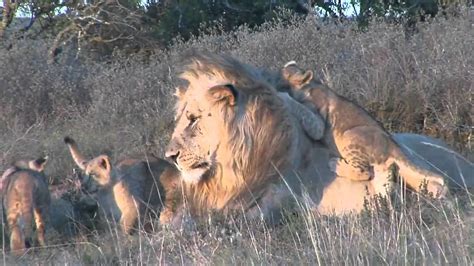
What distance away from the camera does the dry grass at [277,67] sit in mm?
5941

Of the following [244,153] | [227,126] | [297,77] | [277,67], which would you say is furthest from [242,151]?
[277,67]

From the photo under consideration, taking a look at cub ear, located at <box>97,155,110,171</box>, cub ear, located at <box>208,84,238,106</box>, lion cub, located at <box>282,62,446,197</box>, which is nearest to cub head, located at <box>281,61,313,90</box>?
lion cub, located at <box>282,62,446,197</box>

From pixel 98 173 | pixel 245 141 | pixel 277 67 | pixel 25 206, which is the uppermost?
pixel 277 67

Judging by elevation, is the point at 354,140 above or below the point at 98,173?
above

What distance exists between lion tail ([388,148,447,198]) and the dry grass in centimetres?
23

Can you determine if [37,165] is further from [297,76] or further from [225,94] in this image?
[297,76]

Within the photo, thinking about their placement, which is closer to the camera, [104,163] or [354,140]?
[354,140]

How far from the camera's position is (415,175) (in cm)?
717

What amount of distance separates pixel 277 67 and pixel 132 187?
4.71 metres

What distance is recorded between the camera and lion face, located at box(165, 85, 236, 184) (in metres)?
6.96

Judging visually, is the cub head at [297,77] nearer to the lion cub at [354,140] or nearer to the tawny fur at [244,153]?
the lion cub at [354,140]

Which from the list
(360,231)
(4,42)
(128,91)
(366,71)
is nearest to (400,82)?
(366,71)

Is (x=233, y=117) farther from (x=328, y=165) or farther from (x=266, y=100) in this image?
(x=328, y=165)

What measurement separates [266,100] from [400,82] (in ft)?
14.4
